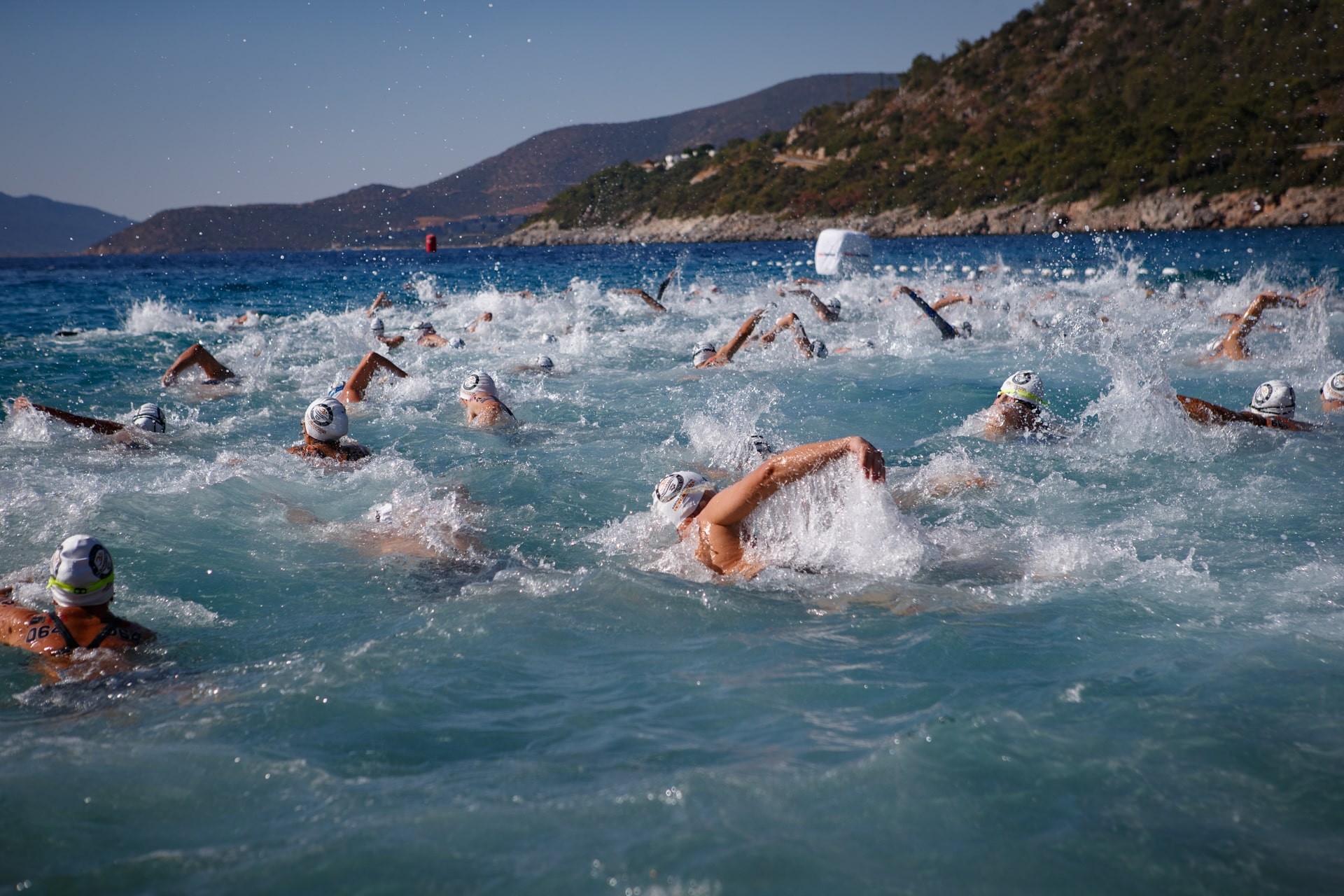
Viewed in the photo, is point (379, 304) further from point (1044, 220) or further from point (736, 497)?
point (1044, 220)

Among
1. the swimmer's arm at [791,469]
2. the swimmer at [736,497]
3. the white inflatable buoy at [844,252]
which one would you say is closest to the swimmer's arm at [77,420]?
the swimmer at [736,497]

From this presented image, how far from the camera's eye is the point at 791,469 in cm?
463

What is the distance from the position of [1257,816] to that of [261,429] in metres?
11.2

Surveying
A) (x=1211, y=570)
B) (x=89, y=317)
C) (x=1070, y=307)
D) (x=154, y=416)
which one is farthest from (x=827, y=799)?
(x=89, y=317)

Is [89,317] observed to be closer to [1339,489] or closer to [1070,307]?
[1070,307]

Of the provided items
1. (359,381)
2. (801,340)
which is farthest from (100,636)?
(801,340)

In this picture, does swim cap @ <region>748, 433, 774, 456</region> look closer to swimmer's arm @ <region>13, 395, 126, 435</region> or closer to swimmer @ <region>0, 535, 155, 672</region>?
swimmer @ <region>0, 535, 155, 672</region>

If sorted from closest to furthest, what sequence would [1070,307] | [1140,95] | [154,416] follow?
[154,416] → [1070,307] → [1140,95]

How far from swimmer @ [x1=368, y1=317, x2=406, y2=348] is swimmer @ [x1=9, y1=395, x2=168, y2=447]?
25.3ft

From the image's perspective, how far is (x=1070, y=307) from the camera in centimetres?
2114

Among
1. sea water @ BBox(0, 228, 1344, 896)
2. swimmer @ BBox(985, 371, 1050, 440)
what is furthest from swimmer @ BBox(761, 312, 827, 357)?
swimmer @ BBox(985, 371, 1050, 440)

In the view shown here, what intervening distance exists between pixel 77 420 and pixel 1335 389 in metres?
14.3

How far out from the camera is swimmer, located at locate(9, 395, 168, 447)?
8805 millimetres

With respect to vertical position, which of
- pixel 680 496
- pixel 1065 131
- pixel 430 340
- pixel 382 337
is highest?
pixel 1065 131
